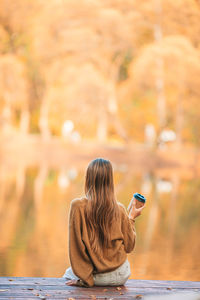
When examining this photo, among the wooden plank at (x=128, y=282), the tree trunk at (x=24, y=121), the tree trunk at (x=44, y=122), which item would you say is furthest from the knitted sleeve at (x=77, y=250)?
the tree trunk at (x=24, y=121)

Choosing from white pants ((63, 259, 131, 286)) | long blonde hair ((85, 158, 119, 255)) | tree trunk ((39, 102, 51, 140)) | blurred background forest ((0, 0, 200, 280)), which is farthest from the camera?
tree trunk ((39, 102, 51, 140))

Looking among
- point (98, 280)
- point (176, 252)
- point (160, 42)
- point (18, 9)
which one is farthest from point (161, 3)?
point (98, 280)

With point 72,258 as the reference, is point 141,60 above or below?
above

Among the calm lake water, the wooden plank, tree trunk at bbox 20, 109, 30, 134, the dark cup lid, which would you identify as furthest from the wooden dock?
tree trunk at bbox 20, 109, 30, 134

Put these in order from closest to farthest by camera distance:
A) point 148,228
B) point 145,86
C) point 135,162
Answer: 1. point 148,228
2. point 135,162
3. point 145,86

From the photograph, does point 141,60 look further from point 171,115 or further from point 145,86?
point 171,115

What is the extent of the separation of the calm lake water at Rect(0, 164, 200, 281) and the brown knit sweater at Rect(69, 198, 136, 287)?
1401 mm

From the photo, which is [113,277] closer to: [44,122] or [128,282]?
[128,282]

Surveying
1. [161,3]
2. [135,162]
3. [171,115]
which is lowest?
[135,162]

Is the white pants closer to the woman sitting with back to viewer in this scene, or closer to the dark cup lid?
the woman sitting with back to viewer

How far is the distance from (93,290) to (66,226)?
331cm

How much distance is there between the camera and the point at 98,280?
184 centimetres

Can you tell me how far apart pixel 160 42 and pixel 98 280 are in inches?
494

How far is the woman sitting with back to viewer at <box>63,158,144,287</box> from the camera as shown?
174 centimetres
